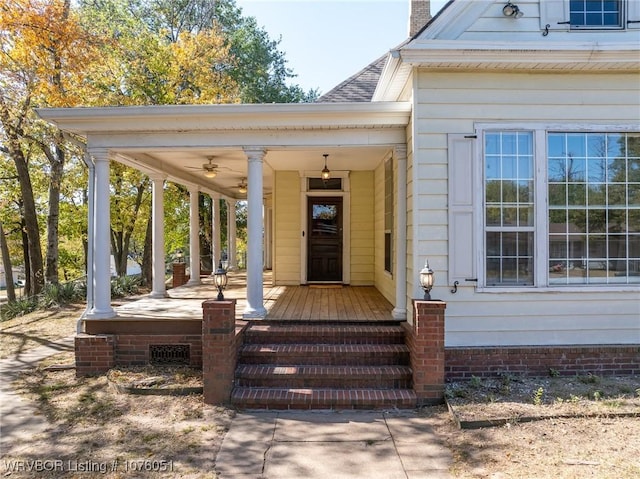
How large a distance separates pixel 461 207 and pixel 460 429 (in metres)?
2.32

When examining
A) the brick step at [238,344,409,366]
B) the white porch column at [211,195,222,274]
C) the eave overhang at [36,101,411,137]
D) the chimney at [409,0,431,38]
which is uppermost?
the chimney at [409,0,431,38]

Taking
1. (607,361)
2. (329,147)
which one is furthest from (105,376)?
(607,361)

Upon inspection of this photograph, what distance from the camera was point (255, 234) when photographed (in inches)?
209

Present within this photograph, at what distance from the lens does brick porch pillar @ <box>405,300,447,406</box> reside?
4.18 m

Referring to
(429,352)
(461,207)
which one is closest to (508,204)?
(461,207)

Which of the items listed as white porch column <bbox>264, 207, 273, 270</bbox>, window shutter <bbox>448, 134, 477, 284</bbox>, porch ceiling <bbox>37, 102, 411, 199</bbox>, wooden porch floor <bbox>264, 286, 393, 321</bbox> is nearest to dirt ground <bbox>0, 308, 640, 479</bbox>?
window shutter <bbox>448, 134, 477, 284</bbox>

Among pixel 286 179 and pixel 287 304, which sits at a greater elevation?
pixel 286 179

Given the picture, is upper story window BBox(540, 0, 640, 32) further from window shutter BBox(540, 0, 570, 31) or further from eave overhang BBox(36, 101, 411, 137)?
eave overhang BBox(36, 101, 411, 137)

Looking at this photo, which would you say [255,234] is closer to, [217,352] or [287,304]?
[287,304]

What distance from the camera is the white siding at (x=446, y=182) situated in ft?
15.4

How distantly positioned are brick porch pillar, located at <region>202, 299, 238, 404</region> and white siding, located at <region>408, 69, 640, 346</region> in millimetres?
2157

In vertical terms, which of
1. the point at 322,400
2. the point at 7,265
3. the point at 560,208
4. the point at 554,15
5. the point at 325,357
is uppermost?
the point at 554,15

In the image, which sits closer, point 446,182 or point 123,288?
point 446,182

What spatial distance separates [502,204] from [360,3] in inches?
162
